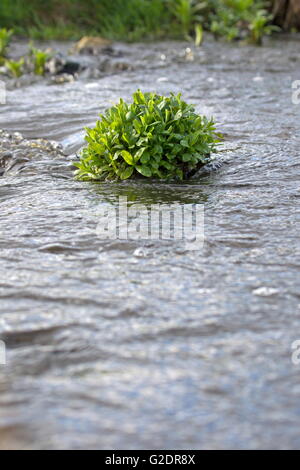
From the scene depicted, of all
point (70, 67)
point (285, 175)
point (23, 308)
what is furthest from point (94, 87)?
point (23, 308)

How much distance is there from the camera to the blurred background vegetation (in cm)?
1288

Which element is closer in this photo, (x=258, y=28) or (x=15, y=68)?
Result: (x=15, y=68)

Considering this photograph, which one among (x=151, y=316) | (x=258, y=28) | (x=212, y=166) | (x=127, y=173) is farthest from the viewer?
(x=258, y=28)

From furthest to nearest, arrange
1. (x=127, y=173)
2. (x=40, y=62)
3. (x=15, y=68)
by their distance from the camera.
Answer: (x=40, y=62), (x=15, y=68), (x=127, y=173)

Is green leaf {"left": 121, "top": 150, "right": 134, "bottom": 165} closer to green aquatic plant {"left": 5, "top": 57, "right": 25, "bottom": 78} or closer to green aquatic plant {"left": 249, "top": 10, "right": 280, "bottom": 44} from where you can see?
green aquatic plant {"left": 5, "top": 57, "right": 25, "bottom": 78}

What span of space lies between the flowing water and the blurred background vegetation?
Result: 27.0 ft

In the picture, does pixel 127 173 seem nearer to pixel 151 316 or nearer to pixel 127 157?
pixel 127 157

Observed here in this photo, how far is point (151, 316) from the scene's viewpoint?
2.92 metres

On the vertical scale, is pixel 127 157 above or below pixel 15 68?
below

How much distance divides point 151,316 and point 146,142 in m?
2.15

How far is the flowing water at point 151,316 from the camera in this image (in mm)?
2273

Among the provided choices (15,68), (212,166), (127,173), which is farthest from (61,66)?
(127,173)

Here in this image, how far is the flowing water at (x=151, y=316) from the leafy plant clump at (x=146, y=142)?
0.15 m
